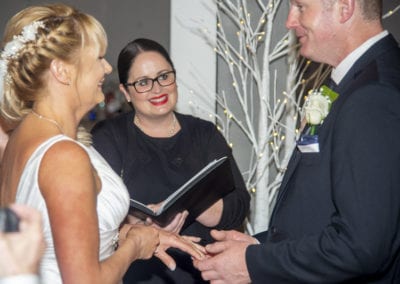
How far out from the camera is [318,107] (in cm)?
214

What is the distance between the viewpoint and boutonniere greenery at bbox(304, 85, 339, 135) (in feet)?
7.00

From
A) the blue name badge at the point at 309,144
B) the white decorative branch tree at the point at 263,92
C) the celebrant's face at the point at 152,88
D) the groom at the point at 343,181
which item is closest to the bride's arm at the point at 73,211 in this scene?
the groom at the point at 343,181

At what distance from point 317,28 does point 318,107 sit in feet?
0.86

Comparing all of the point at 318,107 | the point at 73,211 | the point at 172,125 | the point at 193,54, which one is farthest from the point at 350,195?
the point at 193,54

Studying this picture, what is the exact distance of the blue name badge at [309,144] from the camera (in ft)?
6.74

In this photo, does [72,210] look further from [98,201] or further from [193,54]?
[193,54]

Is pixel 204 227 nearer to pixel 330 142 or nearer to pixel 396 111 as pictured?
pixel 330 142

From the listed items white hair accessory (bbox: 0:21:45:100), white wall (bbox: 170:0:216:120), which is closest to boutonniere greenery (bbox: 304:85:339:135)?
white hair accessory (bbox: 0:21:45:100)

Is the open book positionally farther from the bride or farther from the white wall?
the white wall

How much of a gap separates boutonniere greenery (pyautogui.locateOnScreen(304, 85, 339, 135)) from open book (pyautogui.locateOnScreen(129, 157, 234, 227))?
0.61 metres

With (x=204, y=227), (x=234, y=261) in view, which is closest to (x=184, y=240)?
(x=234, y=261)

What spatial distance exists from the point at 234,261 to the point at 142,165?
1108mm

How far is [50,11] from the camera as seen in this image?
6.95 feet

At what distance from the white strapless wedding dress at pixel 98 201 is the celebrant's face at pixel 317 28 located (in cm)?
80
